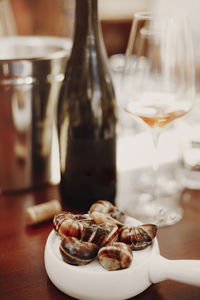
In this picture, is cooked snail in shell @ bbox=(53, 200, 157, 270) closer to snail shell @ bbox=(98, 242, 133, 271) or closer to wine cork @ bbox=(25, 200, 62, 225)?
snail shell @ bbox=(98, 242, 133, 271)

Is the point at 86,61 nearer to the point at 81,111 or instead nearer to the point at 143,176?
the point at 81,111

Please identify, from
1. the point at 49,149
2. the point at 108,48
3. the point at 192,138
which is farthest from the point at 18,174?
the point at 108,48

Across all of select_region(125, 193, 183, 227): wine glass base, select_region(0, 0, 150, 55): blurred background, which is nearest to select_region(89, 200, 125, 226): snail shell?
select_region(125, 193, 183, 227): wine glass base

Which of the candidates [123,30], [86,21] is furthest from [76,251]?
[123,30]

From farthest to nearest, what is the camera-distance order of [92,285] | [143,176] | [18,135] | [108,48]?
1. [108,48]
2. [143,176]
3. [18,135]
4. [92,285]

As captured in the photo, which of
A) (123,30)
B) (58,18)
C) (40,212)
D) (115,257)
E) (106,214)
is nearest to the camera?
(115,257)

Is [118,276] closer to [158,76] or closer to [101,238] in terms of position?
[101,238]

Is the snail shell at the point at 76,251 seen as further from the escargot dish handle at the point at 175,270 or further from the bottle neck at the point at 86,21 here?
the bottle neck at the point at 86,21
